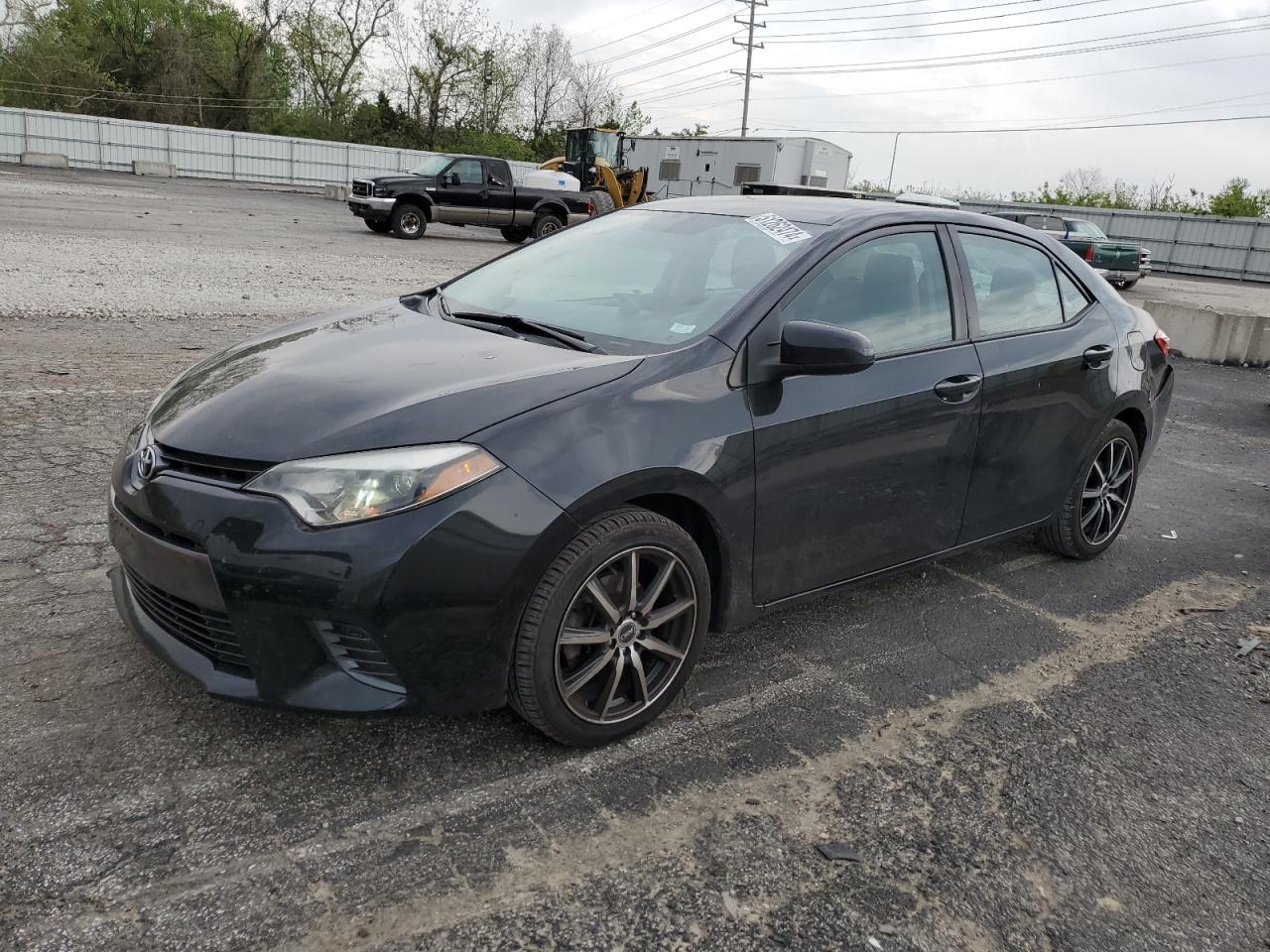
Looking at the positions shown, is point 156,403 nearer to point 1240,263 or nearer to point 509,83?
point 1240,263

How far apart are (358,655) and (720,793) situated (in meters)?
1.06

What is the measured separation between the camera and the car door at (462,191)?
22.0m

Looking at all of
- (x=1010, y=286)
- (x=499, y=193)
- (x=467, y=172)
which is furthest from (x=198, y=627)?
(x=499, y=193)

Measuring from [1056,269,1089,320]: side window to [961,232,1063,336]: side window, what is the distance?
1.8 inches

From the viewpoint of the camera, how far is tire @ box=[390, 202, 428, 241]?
2112cm

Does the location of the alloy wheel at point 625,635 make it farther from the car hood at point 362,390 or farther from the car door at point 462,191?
the car door at point 462,191

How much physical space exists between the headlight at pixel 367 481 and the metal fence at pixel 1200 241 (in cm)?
3367

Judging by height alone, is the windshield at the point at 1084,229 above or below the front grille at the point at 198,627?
above

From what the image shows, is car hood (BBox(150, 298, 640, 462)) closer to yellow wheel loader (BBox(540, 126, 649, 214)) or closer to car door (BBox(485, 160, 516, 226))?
car door (BBox(485, 160, 516, 226))

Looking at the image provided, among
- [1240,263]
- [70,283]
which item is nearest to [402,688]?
[70,283]

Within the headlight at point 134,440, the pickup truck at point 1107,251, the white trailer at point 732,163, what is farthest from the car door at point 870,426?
the white trailer at point 732,163

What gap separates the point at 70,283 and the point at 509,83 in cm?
4990

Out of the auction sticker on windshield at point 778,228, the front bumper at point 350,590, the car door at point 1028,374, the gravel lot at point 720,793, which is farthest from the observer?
the car door at point 1028,374

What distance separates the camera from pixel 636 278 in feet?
12.0
